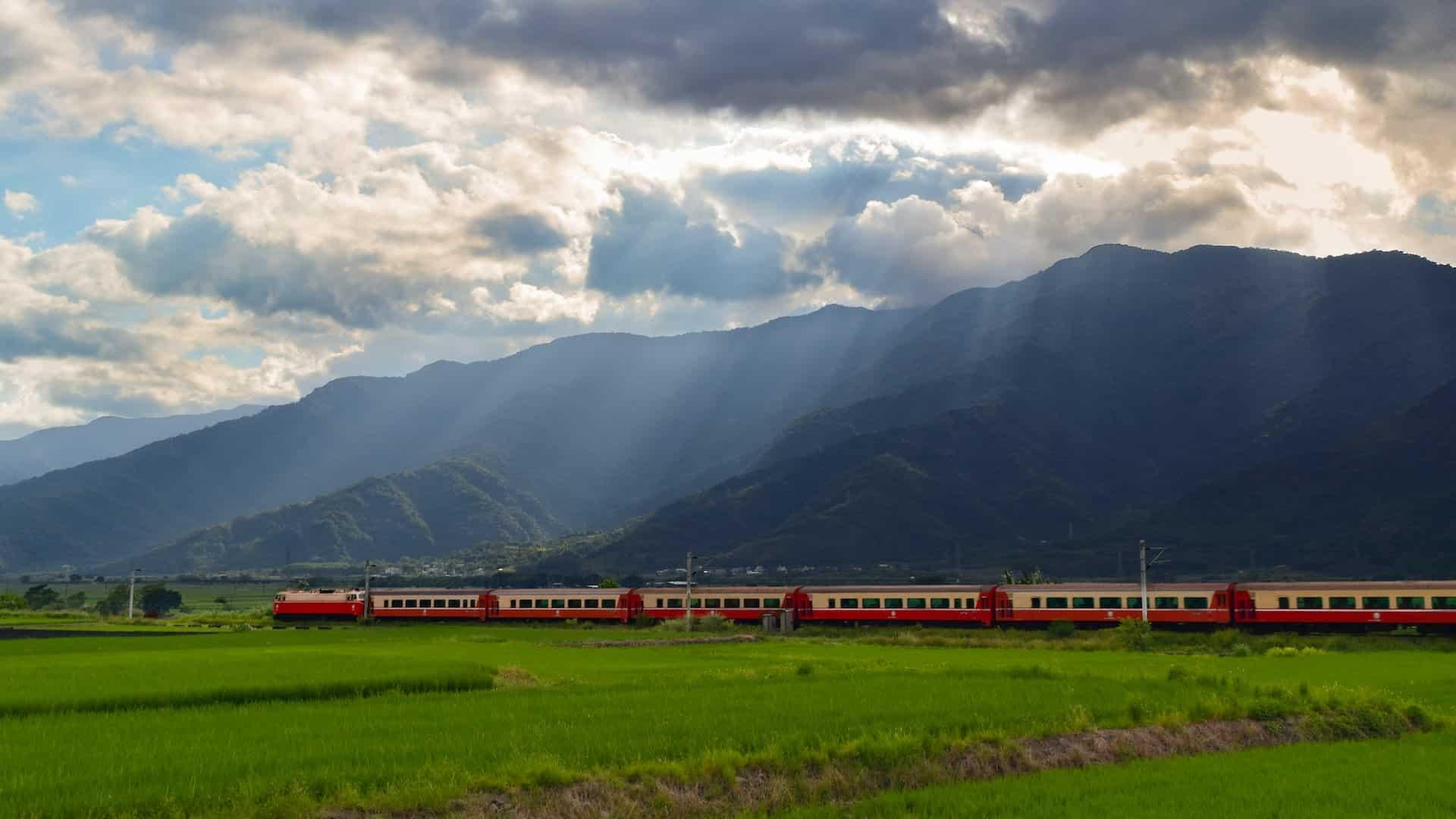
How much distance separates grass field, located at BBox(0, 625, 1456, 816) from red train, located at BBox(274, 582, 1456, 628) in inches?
545

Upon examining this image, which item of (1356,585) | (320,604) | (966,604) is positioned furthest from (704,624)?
(320,604)

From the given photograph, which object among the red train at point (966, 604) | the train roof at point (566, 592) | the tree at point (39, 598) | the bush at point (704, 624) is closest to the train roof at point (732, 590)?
the red train at point (966, 604)

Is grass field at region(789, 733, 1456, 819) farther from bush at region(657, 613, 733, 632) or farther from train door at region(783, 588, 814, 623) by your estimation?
train door at region(783, 588, 814, 623)

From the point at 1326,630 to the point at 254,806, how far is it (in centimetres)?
6586

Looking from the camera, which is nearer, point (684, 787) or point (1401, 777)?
point (684, 787)

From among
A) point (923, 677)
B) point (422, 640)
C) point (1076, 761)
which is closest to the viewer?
point (1076, 761)

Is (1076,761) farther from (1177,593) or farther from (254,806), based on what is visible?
(1177,593)

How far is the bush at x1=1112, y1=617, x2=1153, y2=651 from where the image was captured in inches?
2518

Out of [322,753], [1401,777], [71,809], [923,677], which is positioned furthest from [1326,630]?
[71,809]

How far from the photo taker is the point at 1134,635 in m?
65.1

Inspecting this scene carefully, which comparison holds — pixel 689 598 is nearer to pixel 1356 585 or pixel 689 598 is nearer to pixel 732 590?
pixel 732 590

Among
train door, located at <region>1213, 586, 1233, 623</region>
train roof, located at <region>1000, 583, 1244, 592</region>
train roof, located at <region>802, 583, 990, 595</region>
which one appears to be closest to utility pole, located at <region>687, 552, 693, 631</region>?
train roof, located at <region>802, 583, 990, 595</region>

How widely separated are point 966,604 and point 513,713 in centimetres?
5473

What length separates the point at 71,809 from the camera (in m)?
18.3
